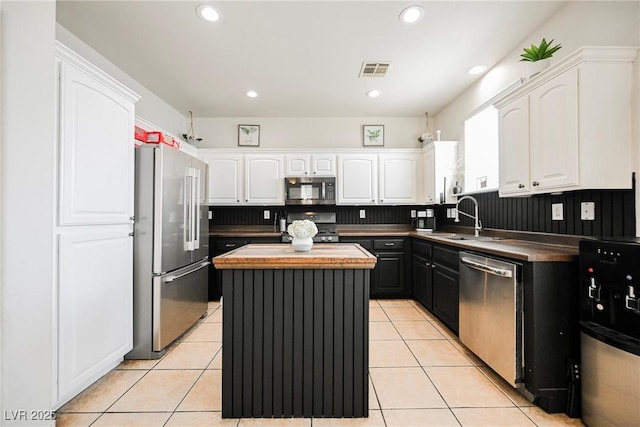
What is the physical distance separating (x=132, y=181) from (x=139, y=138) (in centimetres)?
53

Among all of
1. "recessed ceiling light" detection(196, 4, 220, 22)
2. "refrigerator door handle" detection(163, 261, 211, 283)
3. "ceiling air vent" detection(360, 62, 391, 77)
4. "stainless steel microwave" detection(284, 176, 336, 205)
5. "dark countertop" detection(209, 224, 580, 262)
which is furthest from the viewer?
"stainless steel microwave" detection(284, 176, 336, 205)

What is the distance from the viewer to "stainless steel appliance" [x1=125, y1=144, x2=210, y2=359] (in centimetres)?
233

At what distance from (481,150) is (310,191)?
2.27 m

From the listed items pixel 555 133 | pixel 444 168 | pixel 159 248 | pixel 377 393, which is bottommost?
pixel 377 393

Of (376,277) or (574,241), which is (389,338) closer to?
(376,277)

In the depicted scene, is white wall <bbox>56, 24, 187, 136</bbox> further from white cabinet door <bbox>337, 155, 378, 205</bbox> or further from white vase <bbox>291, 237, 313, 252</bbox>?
white cabinet door <bbox>337, 155, 378, 205</bbox>

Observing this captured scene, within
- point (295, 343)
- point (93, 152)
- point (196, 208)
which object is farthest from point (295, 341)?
point (196, 208)

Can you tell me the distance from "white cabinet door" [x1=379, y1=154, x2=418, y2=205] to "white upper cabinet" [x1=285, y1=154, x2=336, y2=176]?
29.8 inches

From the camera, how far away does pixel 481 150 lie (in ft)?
11.7

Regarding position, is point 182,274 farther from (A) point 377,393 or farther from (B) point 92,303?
(A) point 377,393

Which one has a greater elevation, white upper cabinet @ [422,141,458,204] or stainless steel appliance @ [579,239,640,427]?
white upper cabinet @ [422,141,458,204]

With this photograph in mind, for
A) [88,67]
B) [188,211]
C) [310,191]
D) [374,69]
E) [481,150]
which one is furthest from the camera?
[310,191]

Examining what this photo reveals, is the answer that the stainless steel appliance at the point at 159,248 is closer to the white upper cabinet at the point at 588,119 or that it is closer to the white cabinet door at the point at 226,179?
the white cabinet door at the point at 226,179

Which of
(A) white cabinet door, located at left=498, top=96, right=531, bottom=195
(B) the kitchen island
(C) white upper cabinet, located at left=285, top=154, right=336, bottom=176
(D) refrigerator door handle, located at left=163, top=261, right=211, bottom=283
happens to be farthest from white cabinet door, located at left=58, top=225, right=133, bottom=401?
(A) white cabinet door, located at left=498, top=96, right=531, bottom=195
